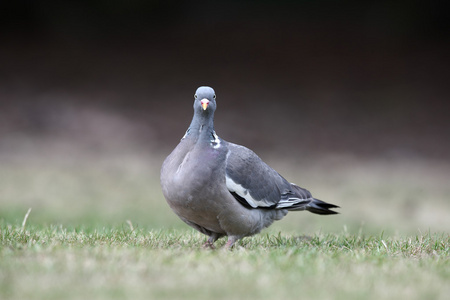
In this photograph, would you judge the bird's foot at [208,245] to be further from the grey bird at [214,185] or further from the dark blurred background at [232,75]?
the dark blurred background at [232,75]

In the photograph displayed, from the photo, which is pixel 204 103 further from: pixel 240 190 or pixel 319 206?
pixel 319 206

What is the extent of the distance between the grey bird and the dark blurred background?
352 inches

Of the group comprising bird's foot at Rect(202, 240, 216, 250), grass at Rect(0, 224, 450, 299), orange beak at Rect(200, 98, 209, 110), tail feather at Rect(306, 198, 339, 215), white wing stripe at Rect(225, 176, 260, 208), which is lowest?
grass at Rect(0, 224, 450, 299)

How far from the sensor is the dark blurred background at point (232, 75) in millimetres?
14703

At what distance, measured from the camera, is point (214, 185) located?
477 cm

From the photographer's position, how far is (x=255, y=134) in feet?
48.2

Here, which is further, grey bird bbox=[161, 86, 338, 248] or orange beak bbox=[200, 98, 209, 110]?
orange beak bbox=[200, 98, 209, 110]

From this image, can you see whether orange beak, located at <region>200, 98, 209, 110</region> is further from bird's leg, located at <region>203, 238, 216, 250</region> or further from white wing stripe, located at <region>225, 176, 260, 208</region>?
bird's leg, located at <region>203, 238, 216, 250</region>

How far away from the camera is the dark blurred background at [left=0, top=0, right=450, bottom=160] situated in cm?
1470

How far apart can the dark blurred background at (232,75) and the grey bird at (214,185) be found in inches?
352

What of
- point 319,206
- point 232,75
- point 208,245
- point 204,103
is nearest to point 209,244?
point 208,245

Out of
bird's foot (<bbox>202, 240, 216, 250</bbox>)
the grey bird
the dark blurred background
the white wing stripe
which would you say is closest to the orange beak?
→ the grey bird

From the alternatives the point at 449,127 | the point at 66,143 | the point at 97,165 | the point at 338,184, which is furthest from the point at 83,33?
the point at 449,127

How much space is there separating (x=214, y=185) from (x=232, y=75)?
11.5 meters
